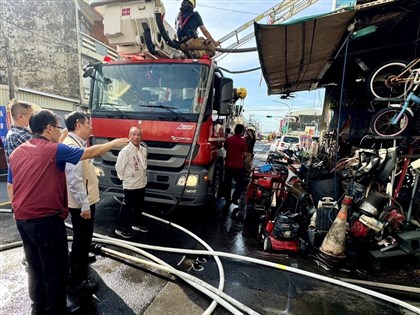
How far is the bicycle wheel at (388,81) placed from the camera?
4.86 meters

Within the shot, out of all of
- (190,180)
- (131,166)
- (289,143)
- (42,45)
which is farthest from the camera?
Answer: (289,143)

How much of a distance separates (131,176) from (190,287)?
5.78 ft

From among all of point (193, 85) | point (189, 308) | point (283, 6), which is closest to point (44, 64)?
point (283, 6)

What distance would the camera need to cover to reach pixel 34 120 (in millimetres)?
1780

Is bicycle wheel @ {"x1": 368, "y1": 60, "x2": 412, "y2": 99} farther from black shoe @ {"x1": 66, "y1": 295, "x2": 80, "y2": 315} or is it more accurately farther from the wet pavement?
black shoe @ {"x1": 66, "y1": 295, "x2": 80, "y2": 315}

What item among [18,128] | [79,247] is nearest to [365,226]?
[79,247]

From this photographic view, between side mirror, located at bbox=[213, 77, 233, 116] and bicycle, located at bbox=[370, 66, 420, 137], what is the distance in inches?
125

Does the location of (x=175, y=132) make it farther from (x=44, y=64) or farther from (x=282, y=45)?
(x=44, y=64)

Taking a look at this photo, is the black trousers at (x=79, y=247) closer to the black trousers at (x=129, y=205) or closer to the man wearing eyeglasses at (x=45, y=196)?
the man wearing eyeglasses at (x=45, y=196)

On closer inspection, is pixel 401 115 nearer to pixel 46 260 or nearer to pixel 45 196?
pixel 45 196

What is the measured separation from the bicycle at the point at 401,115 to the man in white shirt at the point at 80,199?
515cm

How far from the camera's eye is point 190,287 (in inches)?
102

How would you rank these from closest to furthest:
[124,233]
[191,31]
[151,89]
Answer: [124,233] < [151,89] < [191,31]

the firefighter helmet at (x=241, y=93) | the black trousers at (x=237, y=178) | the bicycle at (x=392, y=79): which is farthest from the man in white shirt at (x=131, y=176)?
the bicycle at (x=392, y=79)
